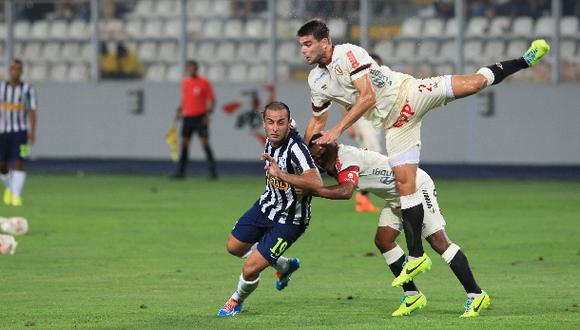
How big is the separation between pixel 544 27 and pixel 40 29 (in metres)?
11.9

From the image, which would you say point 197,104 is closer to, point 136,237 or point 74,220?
point 74,220

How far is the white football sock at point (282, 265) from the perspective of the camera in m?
11.3

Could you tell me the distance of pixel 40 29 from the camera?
110 feet

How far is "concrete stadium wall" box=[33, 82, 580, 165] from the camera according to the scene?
2841cm

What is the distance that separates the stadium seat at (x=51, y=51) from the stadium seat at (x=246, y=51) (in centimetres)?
452

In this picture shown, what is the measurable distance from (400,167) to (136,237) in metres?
6.94

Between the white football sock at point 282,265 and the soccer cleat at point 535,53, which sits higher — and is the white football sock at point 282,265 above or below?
below

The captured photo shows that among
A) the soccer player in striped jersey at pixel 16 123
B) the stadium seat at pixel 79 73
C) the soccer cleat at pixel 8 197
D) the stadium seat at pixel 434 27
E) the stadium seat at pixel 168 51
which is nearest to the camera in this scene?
the soccer player in striped jersey at pixel 16 123

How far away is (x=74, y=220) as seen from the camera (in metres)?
19.4

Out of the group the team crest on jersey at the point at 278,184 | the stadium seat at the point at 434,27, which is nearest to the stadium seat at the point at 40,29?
the stadium seat at the point at 434,27

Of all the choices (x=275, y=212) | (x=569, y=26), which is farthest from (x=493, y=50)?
(x=275, y=212)

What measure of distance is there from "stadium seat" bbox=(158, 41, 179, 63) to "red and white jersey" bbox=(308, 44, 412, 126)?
21.3 m

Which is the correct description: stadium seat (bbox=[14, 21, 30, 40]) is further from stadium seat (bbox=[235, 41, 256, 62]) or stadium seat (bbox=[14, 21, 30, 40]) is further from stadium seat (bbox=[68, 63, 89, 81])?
stadium seat (bbox=[235, 41, 256, 62])

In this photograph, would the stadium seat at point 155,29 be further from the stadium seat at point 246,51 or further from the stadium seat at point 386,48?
the stadium seat at point 386,48
